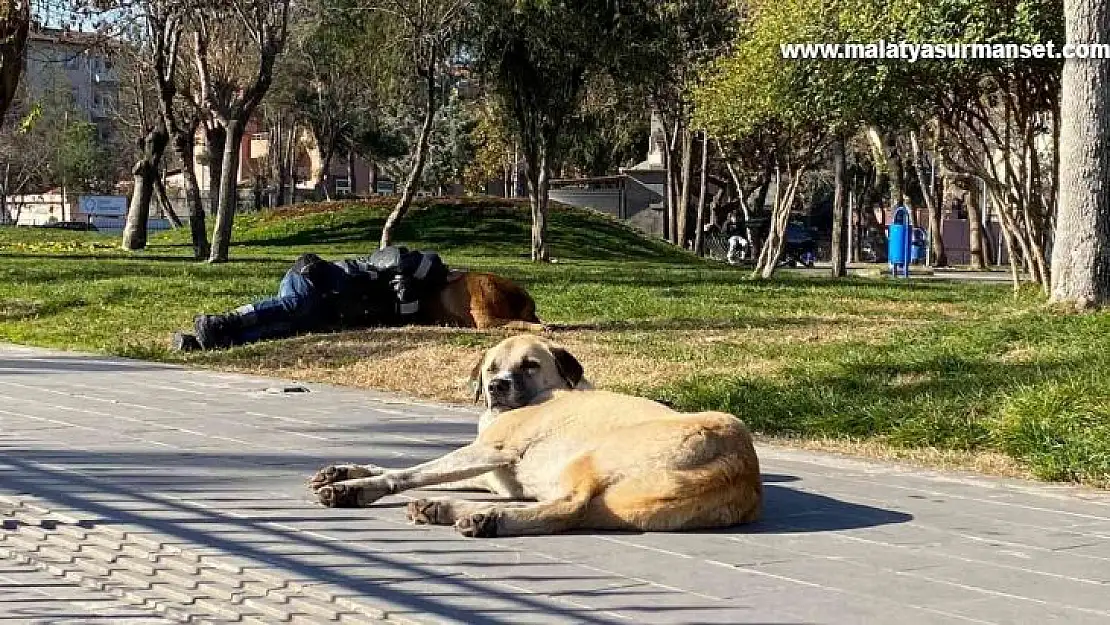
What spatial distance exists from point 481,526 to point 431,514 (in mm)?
340

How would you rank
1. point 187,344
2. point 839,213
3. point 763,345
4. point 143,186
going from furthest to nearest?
point 143,186 < point 839,213 < point 187,344 < point 763,345

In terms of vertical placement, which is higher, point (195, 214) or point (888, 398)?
point (195, 214)

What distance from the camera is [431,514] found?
6363 millimetres

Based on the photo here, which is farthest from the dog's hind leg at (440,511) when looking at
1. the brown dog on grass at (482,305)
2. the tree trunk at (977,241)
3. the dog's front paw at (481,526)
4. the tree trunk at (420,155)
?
the tree trunk at (977,241)

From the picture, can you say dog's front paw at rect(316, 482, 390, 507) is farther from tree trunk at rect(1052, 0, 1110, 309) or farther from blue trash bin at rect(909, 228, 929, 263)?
blue trash bin at rect(909, 228, 929, 263)

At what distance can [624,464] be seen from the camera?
6.19 metres

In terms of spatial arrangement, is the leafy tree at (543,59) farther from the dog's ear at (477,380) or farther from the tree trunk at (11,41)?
the dog's ear at (477,380)

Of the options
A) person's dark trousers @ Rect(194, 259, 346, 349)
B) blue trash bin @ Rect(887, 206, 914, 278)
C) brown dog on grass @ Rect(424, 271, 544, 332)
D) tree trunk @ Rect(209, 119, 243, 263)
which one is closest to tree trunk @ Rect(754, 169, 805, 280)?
tree trunk @ Rect(209, 119, 243, 263)

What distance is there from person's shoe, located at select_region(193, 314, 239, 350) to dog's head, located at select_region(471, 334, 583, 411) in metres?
7.26

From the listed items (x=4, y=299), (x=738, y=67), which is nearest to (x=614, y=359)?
(x=4, y=299)

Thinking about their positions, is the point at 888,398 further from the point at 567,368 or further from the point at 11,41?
the point at 11,41

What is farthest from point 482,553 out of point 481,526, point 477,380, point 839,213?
point 839,213

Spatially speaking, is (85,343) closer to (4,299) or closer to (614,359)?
(4,299)

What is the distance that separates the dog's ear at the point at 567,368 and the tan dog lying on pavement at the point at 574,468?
4 centimetres
